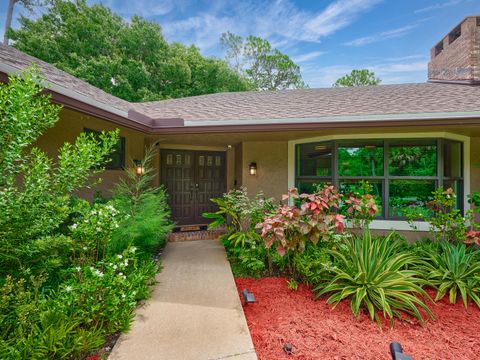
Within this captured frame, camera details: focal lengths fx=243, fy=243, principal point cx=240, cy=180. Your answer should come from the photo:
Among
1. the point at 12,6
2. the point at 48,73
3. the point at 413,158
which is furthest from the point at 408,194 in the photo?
the point at 12,6

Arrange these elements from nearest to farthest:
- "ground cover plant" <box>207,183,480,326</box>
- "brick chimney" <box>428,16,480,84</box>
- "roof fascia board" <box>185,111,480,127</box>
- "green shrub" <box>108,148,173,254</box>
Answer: "ground cover plant" <box>207,183,480,326</box> → "green shrub" <box>108,148,173,254</box> → "roof fascia board" <box>185,111,480,127</box> → "brick chimney" <box>428,16,480,84</box>

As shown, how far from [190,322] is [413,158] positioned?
194 inches

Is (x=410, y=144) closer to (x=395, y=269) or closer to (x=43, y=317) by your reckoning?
(x=395, y=269)

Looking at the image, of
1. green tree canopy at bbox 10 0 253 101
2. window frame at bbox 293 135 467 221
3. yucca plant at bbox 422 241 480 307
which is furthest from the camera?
green tree canopy at bbox 10 0 253 101

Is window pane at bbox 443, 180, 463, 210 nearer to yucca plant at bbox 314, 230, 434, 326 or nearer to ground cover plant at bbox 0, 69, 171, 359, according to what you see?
yucca plant at bbox 314, 230, 434, 326

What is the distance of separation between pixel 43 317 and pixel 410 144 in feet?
19.9

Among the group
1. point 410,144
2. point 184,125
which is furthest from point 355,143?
point 184,125

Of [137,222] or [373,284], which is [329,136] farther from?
[137,222]

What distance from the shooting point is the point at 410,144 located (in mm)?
4809

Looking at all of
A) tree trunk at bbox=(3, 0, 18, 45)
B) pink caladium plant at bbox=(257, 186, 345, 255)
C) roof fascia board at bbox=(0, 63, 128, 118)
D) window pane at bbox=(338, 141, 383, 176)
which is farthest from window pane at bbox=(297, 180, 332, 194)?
tree trunk at bbox=(3, 0, 18, 45)

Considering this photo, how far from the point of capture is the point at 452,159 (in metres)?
5.02

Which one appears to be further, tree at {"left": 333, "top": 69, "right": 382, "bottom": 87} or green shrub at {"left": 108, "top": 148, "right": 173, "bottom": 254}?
tree at {"left": 333, "top": 69, "right": 382, "bottom": 87}

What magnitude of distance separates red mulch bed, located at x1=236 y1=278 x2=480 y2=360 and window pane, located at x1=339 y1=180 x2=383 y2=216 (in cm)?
214

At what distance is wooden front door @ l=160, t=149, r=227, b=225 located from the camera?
286 inches
